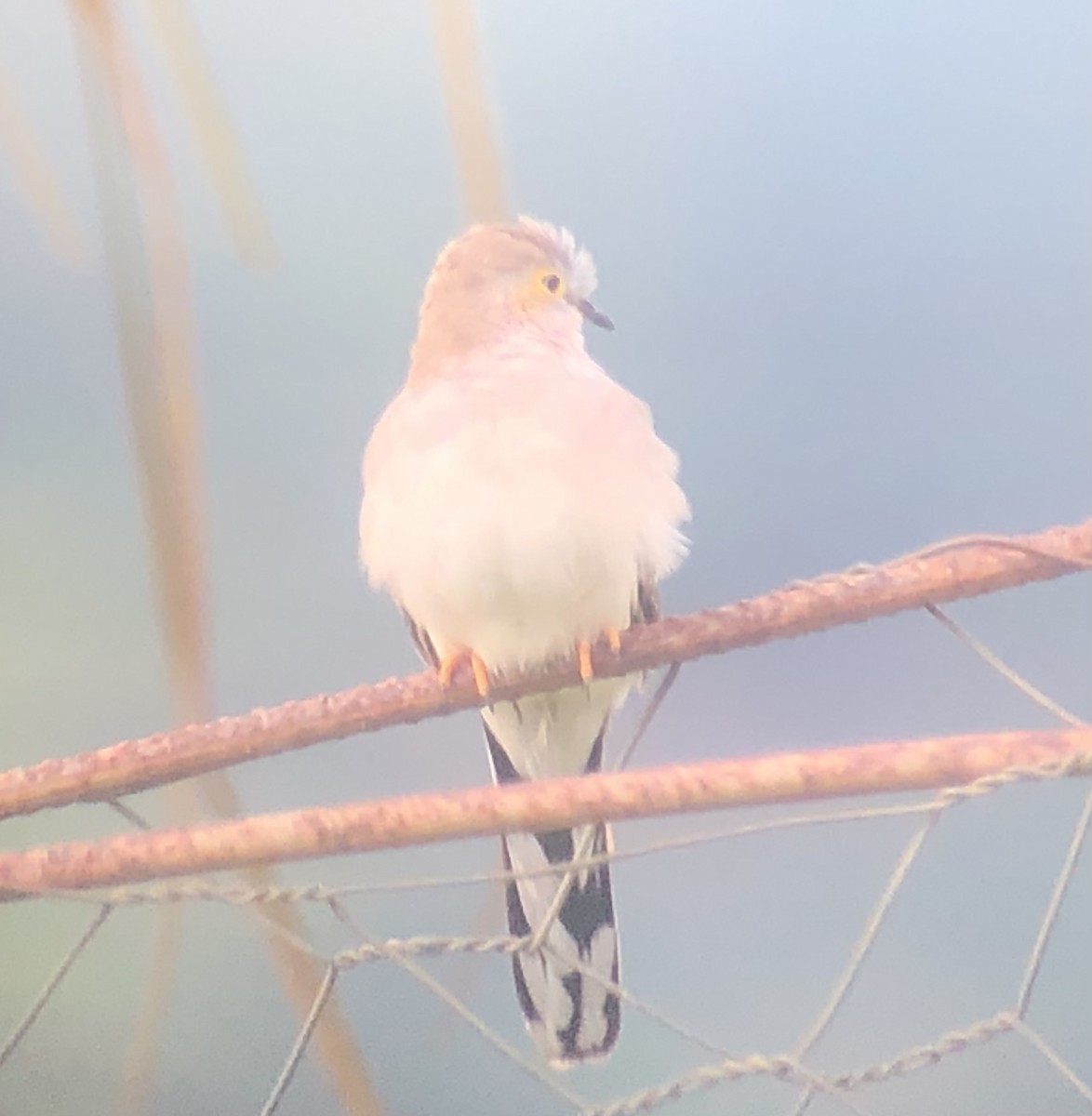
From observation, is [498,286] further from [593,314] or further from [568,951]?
[568,951]

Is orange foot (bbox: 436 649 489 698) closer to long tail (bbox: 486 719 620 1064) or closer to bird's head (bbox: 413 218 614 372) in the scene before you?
long tail (bbox: 486 719 620 1064)

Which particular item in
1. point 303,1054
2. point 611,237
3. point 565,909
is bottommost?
point 303,1054

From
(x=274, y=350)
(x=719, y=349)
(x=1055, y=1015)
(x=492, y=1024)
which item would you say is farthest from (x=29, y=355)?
(x=1055, y=1015)

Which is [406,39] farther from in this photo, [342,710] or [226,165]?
[342,710]

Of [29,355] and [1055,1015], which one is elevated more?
[29,355]

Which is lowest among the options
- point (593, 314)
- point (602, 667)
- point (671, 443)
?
point (602, 667)

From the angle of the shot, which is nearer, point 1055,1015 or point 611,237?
point 1055,1015

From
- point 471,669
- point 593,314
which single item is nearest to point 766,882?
point 471,669
